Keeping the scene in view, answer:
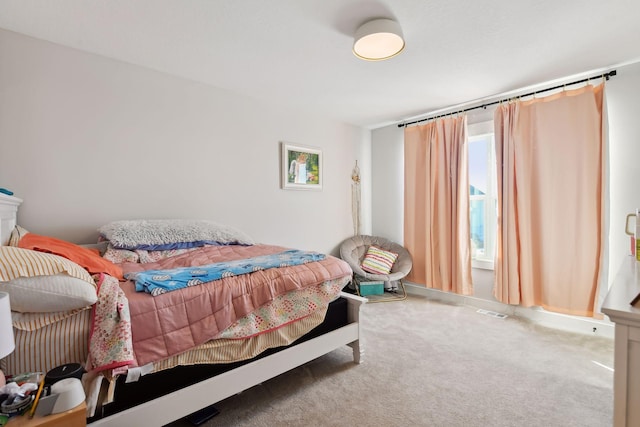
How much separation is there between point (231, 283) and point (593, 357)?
2.65m

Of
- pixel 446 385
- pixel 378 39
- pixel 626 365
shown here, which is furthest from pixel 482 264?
pixel 626 365

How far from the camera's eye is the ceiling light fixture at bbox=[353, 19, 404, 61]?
1.82 m

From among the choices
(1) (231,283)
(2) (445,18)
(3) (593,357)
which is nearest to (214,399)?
(1) (231,283)

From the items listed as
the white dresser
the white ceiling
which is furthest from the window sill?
the white dresser

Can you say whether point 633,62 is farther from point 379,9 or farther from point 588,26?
point 379,9

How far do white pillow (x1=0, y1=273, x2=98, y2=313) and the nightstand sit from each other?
0.38 metres

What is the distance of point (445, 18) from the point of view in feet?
6.09

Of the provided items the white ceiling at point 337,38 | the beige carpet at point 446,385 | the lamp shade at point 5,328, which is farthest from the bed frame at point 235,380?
the white ceiling at point 337,38

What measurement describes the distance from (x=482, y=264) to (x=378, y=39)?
267cm

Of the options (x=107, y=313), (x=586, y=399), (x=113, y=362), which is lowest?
(x=586, y=399)

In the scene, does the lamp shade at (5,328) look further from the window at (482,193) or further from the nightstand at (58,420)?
the window at (482,193)

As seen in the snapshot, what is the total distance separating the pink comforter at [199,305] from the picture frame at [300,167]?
171 cm

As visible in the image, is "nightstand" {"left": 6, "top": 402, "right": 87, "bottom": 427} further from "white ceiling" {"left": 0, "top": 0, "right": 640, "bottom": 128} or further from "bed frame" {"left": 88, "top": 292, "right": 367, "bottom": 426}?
"white ceiling" {"left": 0, "top": 0, "right": 640, "bottom": 128}

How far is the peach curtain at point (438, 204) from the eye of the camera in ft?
11.2
